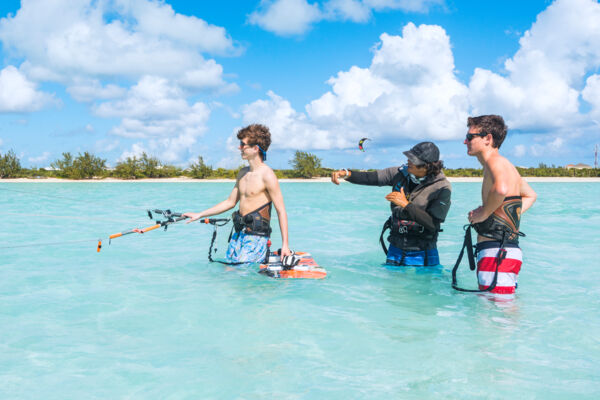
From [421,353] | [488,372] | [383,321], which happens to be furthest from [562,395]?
[383,321]

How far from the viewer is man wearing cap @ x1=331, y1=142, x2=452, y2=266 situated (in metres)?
5.20

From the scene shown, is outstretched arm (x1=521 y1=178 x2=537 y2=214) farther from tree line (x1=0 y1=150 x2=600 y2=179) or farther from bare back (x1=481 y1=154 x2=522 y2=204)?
tree line (x1=0 y1=150 x2=600 y2=179)

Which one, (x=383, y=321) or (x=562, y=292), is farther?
(x=562, y=292)

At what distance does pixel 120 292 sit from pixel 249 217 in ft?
6.79

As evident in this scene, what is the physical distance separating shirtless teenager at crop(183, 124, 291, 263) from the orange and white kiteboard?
0.67 feet

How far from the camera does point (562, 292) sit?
20.9 ft

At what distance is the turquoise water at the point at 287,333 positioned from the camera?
11.8 ft

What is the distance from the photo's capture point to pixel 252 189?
19.2ft

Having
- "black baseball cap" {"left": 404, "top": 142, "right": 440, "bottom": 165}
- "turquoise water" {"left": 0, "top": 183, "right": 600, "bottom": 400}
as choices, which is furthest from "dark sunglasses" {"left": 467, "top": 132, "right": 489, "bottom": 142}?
"turquoise water" {"left": 0, "top": 183, "right": 600, "bottom": 400}

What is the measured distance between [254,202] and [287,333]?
1857 millimetres

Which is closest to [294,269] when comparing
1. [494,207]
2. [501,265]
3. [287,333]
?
[287,333]

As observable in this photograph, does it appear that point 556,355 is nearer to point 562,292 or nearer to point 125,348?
point 562,292

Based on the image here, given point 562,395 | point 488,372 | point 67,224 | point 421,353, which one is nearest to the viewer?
point 562,395

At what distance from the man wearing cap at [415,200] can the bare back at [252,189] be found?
0.88 metres
